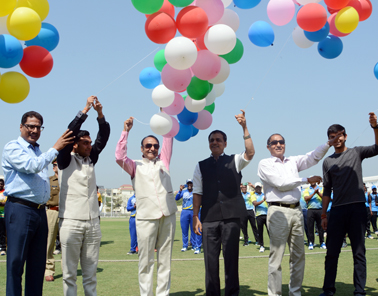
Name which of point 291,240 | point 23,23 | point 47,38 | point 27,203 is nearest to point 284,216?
point 291,240

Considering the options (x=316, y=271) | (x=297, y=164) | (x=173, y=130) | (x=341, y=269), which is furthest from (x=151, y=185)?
(x=341, y=269)

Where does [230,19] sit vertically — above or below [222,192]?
above

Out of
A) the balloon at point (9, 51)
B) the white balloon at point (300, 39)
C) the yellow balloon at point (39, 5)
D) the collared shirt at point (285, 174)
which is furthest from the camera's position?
the white balloon at point (300, 39)

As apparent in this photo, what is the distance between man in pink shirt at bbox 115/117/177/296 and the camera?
4.34m

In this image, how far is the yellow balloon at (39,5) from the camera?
13.1ft

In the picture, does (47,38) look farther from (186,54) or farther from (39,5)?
(186,54)

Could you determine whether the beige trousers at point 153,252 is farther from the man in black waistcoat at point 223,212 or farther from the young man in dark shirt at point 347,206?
the young man in dark shirt at point 347,206

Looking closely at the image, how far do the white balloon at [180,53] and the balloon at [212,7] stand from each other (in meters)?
0.51

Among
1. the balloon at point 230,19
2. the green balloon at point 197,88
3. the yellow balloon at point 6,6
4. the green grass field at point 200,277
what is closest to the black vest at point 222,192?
the green balloon at point 197,88

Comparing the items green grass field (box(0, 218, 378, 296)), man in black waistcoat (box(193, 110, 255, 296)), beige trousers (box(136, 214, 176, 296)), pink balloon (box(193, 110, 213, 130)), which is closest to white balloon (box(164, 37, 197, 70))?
man in black waistcoat (box(193, 110, 255, 296))

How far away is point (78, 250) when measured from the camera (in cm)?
401

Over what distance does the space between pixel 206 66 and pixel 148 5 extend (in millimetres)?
899

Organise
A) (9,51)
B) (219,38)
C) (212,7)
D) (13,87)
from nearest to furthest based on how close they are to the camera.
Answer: (9,51) < (13,87) < (219,38) < (212,7)

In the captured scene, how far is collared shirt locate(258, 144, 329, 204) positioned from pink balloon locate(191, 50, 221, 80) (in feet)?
4.47
